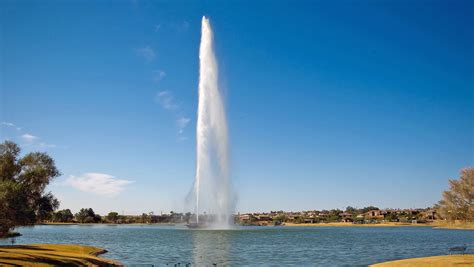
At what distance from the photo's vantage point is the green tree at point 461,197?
95250mm

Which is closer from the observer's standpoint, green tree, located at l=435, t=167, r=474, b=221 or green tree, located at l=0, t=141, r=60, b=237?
green tree, located at l=0, t=141, r=60, b=237

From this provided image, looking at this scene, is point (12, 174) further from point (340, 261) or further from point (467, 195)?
point (467, 195)

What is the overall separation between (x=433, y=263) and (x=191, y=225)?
130839 mm

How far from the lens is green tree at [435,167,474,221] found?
313 ft

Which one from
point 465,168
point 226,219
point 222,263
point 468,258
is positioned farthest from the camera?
point 226,219

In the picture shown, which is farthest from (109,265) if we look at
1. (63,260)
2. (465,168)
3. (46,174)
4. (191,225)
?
(191,225)

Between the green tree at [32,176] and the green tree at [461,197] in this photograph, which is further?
the green tree at [461,197]

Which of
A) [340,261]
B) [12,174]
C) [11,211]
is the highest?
[12,174]

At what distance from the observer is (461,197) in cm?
10606

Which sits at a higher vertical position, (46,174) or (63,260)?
(46,174)

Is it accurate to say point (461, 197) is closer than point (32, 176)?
No

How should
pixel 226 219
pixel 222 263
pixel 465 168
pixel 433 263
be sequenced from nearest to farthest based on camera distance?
1. pixel 433 263
2. pixel 222 263
3. pixel 465 168
4. pixel 226 219

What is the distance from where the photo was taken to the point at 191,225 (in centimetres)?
16375

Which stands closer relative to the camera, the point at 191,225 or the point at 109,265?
the point at 109,265
